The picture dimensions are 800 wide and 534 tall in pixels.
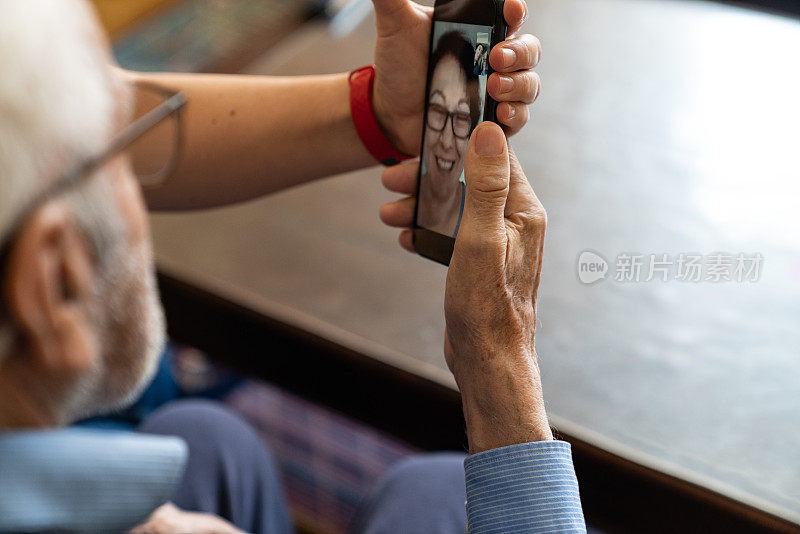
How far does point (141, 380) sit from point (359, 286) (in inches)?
14.0

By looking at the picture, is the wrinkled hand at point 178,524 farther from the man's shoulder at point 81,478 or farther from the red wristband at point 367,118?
the red wristband at point 367,118

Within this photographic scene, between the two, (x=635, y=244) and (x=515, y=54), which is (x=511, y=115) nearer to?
(x=515, y=54)

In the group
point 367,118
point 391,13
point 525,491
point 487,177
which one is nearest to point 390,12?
point 391,13

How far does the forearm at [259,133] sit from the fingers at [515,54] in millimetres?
254

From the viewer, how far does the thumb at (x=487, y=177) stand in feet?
1.94

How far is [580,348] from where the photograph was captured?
0.79 m

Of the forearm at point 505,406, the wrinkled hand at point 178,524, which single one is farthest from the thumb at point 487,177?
the wrinkled hand at point 178,524

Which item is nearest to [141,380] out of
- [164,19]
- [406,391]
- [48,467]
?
[48,467]

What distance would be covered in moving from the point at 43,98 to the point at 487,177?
319 millimetres

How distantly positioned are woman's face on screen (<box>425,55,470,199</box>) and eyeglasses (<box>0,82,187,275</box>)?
0.72ft

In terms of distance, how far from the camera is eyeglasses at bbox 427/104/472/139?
632mm

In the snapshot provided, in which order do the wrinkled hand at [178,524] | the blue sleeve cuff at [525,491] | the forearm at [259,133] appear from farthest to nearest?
the forearm at [259,133] < the wrinkled hand at [178,524] < the blue sleeve cuff at [525,491]

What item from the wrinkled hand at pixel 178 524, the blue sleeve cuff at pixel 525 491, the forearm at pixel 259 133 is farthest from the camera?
the forearm at pixel 259 133

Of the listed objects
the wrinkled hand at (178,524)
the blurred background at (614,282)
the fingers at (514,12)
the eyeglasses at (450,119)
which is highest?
the fingers at (514,12)
